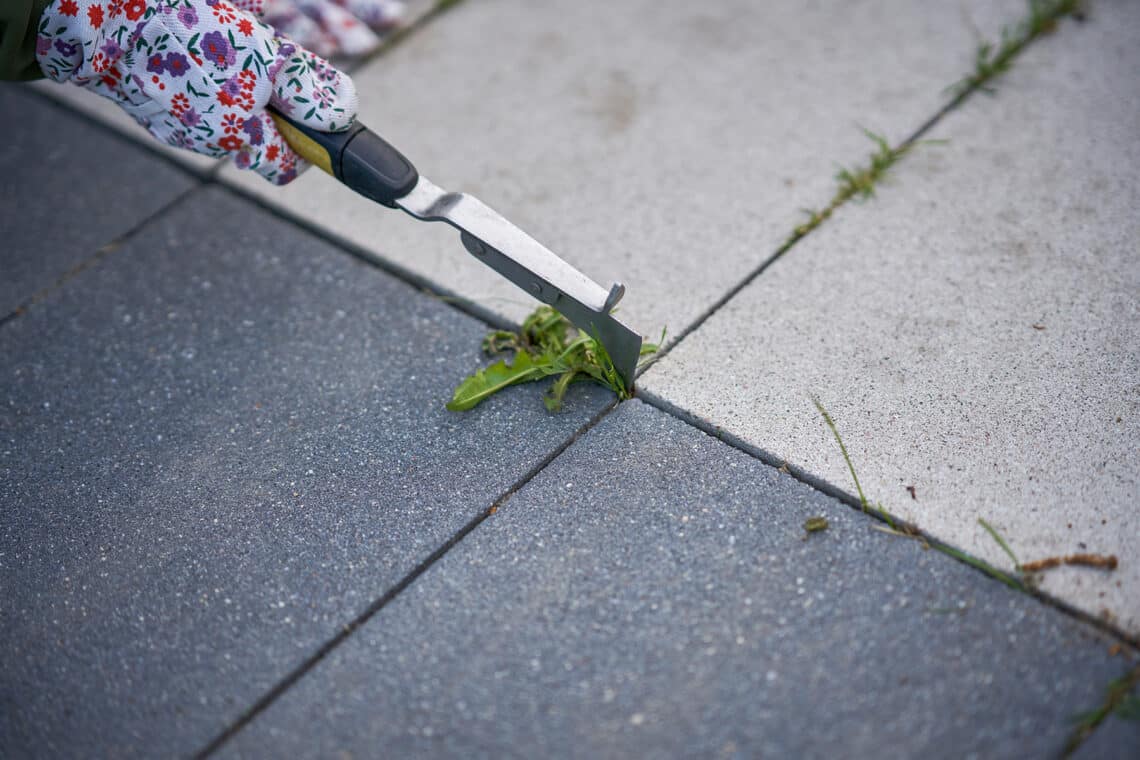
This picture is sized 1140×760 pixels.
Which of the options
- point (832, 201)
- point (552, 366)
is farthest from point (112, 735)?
point (832, 201)

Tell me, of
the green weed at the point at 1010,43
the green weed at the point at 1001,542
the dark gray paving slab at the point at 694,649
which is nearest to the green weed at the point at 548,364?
the dark gray paving slab at the point at 694,649

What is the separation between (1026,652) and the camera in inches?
55.9

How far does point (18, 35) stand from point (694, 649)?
5.00ft

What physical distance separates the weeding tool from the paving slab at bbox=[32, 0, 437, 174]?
90 centimetres

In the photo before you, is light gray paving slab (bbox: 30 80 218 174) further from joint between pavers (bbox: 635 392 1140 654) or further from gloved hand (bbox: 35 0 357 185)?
joint between pavers (bbox: 635 392 1140 654)

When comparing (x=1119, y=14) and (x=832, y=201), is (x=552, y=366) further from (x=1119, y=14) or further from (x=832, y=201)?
(x=1119, y=14)

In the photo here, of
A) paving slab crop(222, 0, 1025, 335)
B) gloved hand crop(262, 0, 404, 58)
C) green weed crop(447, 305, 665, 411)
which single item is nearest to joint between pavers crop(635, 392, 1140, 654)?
green weed crop(447, 305, 665, 411)

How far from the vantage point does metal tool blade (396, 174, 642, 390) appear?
1.69m

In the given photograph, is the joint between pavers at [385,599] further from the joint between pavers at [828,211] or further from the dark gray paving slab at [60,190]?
the dark gray paving slab at [60,190]

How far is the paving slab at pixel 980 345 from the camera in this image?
5.28ft

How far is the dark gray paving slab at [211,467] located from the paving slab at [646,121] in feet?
0.82

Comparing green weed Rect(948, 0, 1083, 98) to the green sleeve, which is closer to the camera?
the green sleeve

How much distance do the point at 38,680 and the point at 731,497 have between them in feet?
3.96

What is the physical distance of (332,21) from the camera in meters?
2.74
